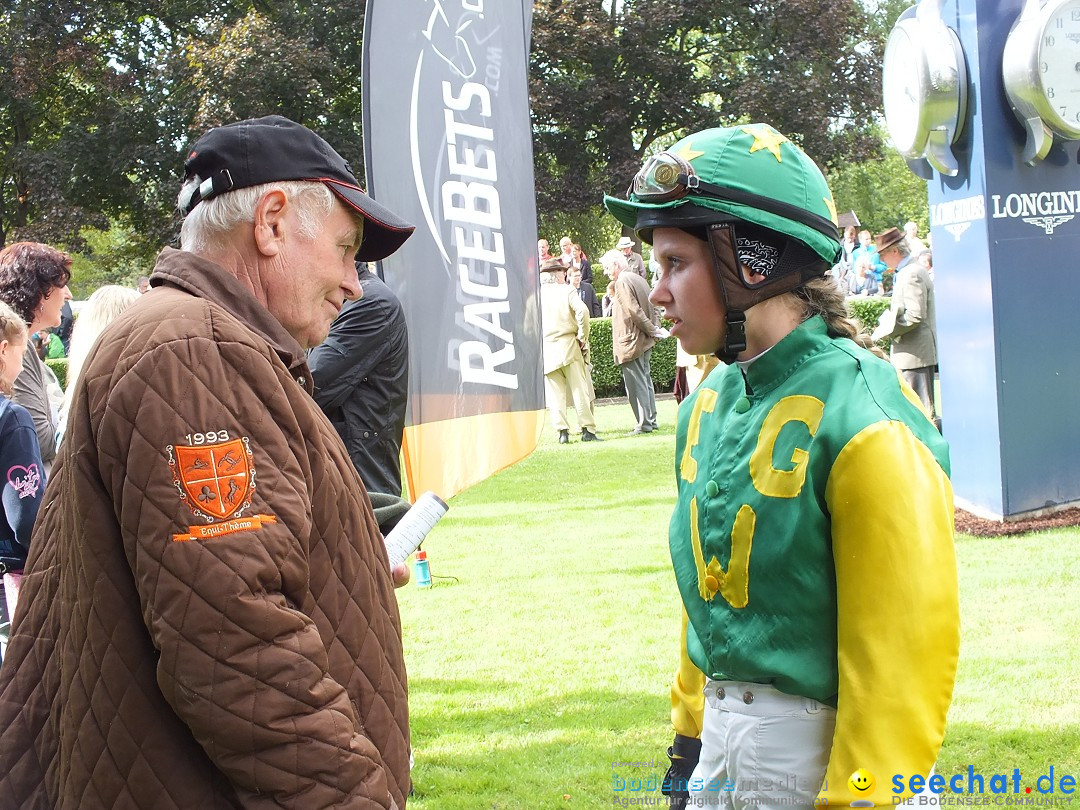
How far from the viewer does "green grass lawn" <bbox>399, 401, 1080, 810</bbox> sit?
14.7 feet

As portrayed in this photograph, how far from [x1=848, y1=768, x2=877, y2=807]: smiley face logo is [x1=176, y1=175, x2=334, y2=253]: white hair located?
4.27ft

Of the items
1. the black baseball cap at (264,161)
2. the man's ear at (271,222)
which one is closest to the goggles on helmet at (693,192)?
the black baseball cap at (264,161)

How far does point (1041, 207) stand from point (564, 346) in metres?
7.72

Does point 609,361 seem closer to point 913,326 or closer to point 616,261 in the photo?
point 616,261

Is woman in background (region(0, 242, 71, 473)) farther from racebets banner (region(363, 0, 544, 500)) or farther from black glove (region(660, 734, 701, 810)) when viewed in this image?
black glove (region(660, 734, 701, 810))

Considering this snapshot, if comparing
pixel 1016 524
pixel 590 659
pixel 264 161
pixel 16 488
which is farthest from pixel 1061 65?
pixel 264 161

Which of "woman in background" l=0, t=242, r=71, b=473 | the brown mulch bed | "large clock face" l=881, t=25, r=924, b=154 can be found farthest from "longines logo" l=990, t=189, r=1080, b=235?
"woman in background" l=0, t=242, r=71, b=473

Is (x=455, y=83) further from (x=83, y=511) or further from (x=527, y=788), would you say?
(x=83, y=511)

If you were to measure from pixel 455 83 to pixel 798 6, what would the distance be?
27813 millimetres

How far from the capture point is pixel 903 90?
801cm

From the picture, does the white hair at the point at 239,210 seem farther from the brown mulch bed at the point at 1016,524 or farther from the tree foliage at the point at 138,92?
the tree foliage at the point at 138,92

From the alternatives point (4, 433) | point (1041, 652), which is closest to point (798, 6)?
point (1041, 652)

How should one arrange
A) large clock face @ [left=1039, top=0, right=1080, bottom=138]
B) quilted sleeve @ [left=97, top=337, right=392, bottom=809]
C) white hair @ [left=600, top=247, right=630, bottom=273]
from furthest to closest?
1. white hair @ [left=600, top=247, right=630, bottom=273]
2. large clock face @ [left=1039, top=0, right=1080, bottom=138]
3. quilted sleeve @ [left=97, top=337, right=392, bottom=809]

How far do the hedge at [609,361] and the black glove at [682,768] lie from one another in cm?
1797
